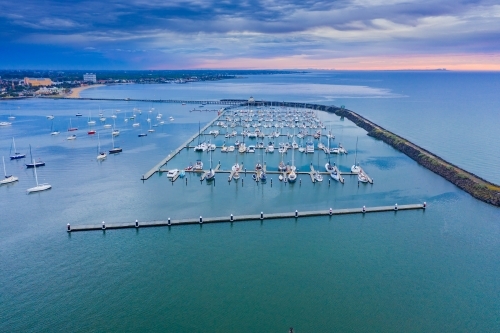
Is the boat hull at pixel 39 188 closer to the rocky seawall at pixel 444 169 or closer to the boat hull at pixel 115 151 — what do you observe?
the boat hull at pixel 115 151

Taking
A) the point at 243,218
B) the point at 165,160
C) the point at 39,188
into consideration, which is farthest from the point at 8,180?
the point at 243,218

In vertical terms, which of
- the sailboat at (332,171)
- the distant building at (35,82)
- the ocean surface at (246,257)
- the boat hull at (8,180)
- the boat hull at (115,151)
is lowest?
the ocean surface at (246,257)

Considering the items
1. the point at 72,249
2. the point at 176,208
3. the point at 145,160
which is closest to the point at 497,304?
the point at 176,208

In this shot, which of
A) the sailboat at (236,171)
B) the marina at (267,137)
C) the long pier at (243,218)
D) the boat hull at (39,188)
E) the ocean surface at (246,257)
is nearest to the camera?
the ocean surface at (246,257)

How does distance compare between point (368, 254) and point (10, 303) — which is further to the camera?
point (368, 254)

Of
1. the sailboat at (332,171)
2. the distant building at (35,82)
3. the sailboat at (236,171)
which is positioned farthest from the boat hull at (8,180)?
the distant building at (35,82)

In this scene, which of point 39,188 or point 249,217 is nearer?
point 249,217

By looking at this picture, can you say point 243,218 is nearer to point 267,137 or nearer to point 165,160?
point 165,160

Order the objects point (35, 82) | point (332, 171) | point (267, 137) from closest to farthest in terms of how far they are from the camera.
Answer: point (332, 171), point (267, 137), point (35, 82)

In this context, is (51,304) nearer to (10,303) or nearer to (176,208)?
(10,303)

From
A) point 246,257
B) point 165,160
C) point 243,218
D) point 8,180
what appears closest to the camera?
point 246,257

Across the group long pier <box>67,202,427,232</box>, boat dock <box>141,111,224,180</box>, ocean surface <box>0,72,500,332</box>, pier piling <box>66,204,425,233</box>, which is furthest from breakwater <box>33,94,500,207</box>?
boat dock <box>141,111,224,180</box>
